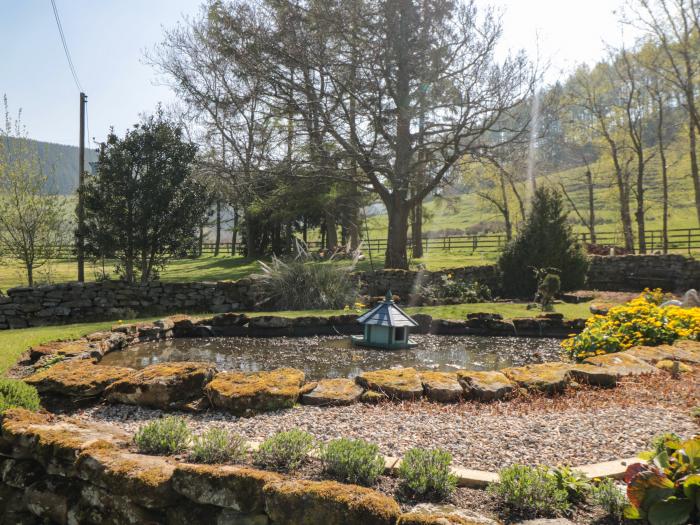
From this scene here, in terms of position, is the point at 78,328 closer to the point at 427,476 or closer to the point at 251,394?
the point at 251,394

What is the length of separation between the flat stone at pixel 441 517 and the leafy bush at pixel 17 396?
3348 millimetres

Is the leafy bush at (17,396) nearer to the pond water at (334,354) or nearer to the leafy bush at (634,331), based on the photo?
the pond water at (334,354)

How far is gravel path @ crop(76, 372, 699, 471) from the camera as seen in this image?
11.5 ft

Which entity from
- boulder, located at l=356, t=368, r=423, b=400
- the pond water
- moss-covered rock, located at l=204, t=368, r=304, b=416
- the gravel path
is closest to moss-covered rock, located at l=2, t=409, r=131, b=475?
the gravel path

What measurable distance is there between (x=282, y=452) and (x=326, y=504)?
0.68 m

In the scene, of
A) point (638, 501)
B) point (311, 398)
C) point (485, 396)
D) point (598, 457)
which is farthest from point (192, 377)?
point (638, 501)

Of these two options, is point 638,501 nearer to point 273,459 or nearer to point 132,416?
point 273,459

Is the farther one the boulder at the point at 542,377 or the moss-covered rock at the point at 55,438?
the boulder at the point at 542,377

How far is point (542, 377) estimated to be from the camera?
539 cm

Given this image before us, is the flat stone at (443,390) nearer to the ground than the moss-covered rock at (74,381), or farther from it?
nearer to the ground

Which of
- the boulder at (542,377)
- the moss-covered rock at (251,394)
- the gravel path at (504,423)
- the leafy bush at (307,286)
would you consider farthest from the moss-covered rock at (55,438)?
the leafy bush at (307,286)

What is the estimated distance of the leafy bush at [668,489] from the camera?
7.76ft

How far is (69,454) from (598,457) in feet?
11.3

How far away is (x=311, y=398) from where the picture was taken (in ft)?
15.7
